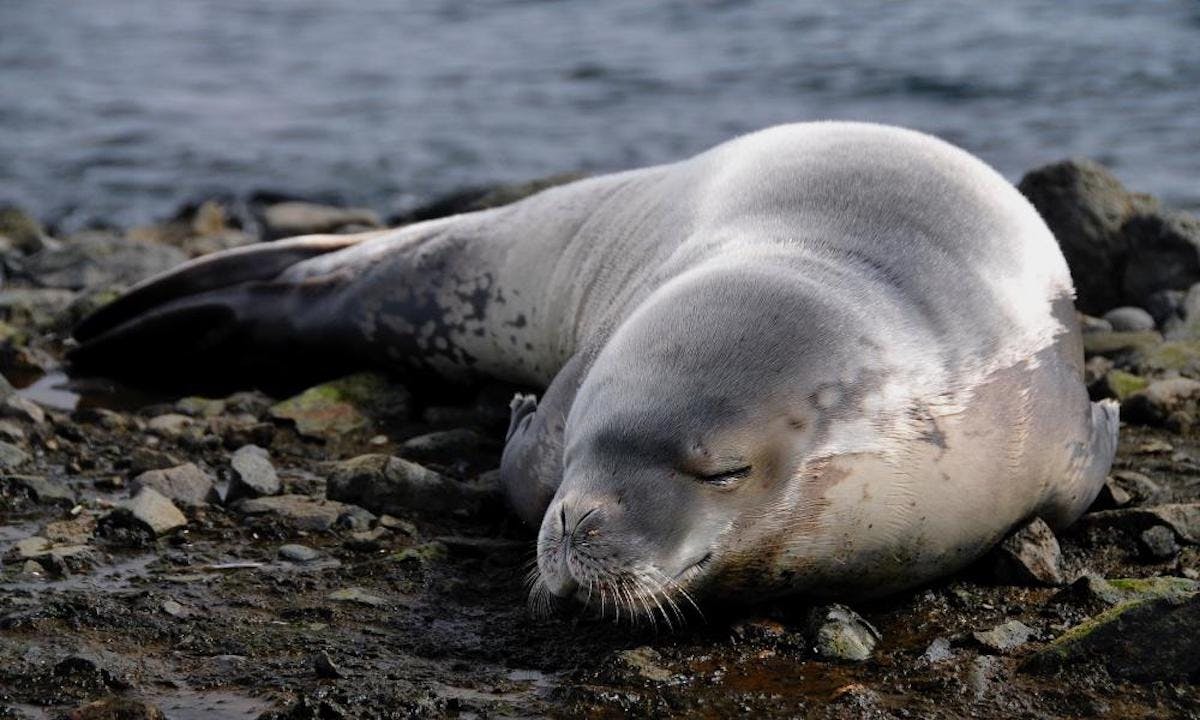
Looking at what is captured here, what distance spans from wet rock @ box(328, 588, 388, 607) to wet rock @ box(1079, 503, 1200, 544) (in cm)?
188

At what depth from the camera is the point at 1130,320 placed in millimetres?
7086

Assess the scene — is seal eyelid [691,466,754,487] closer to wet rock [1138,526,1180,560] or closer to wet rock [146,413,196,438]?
wet rock [1138,526,1180,560]

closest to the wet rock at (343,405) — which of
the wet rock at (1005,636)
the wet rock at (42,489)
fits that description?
the wet rock at (42,489)

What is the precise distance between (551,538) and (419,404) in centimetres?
254

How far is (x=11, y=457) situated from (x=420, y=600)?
5.10 feet

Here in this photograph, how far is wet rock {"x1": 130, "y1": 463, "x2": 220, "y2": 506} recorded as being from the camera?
4.75 meters

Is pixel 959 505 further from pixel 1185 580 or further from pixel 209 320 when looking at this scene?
pixel 209 320

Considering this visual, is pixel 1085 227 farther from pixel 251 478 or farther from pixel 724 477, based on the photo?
pixel 724 477

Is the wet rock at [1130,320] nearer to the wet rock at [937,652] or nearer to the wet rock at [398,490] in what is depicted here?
the wet rock at [398,490]

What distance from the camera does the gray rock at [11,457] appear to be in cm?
498

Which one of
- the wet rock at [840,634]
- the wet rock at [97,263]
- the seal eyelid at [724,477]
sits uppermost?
the seal eyelid at [724,477]

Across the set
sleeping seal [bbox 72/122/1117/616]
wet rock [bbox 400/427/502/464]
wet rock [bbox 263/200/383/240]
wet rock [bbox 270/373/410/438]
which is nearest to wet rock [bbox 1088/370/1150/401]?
sleeping seal [bbox 72/122/1117/616]

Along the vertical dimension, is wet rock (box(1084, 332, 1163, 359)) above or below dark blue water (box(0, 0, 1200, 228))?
above

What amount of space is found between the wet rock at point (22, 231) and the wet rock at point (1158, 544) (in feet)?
21.6
